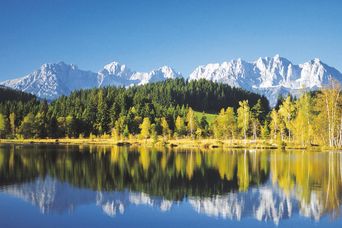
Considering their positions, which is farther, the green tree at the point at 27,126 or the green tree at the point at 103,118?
the green tree at the point at 103,118

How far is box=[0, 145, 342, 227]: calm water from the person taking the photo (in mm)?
29797

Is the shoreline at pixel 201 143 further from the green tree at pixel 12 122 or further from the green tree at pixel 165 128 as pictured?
the green tree at pixel 12 122

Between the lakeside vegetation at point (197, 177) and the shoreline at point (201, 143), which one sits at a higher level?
the shoreline at point (201, 143)

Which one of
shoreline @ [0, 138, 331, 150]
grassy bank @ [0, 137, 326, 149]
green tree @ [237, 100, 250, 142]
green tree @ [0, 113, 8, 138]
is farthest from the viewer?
green tree @ [0, 113, 8, 138]

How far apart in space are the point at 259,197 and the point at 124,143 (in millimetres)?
105963

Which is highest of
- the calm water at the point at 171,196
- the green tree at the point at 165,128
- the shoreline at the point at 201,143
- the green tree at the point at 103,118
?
the green tree at the point at 103,118

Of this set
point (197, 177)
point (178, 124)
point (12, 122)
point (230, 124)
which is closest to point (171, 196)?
point (197, 177)

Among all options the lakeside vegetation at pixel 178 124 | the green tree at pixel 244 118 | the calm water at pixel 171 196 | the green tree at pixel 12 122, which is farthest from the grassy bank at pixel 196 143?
the calm water at pixel 171 196

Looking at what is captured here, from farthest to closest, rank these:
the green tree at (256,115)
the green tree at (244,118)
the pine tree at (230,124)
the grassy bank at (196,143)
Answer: the green tree at (256,115)
the pine tree at (230,124)
the green tree at (244,118)
the grassy bank at (196,143)

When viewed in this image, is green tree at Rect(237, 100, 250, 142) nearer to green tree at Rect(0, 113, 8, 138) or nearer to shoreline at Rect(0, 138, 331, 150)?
shoreline at Rect(0, 138, 331, 150)

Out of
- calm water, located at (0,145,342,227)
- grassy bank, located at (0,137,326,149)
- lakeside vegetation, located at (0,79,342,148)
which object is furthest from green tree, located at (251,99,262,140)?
calm water, located at (0,145,342,227)

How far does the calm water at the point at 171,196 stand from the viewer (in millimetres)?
29797

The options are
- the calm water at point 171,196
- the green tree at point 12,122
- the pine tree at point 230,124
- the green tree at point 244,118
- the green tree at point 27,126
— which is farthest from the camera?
the green tree at point 12,122

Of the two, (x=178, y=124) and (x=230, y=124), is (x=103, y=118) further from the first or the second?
(x=230, y=124)
